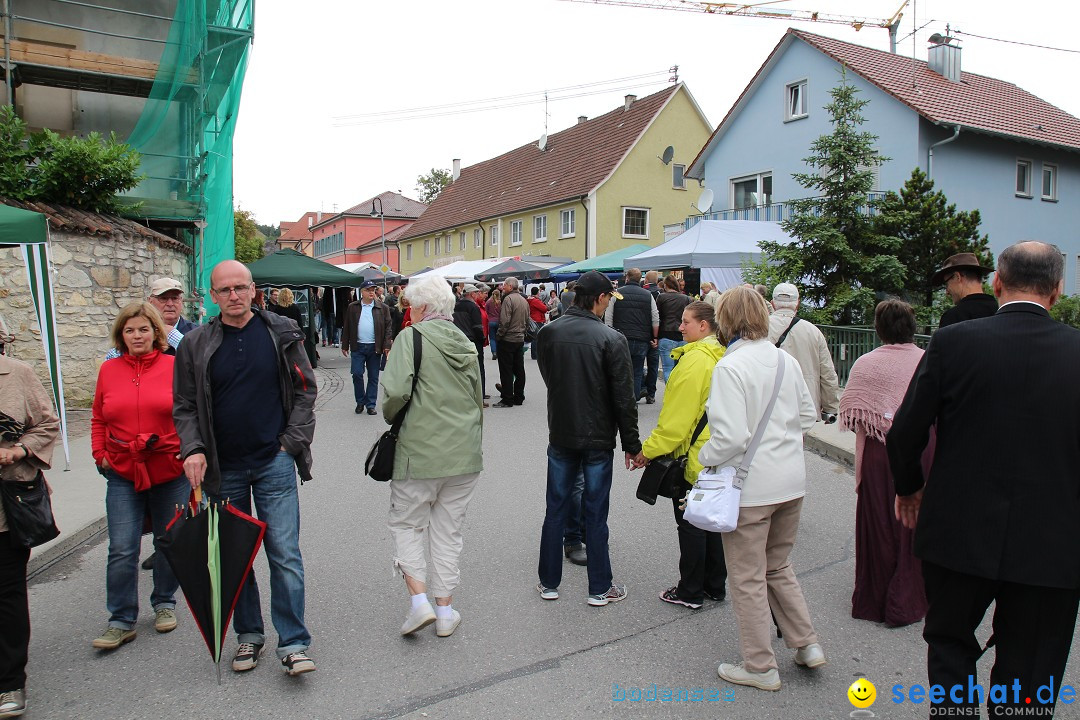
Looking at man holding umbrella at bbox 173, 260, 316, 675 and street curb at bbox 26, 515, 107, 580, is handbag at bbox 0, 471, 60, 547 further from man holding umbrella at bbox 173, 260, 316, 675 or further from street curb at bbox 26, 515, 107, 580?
street curb at bbox 26, 515, 107, 580

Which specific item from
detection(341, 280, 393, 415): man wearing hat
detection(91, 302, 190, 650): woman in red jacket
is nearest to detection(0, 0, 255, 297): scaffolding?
detection(341, 280, 393, 415): man wearing hat

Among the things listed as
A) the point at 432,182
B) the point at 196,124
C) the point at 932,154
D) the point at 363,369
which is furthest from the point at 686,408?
the point at 432,182

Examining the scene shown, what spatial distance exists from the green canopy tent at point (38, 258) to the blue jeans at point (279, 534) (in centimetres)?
415

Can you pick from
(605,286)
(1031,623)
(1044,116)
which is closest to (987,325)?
(1031,623)

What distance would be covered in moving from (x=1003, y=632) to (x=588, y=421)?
2.19 meters

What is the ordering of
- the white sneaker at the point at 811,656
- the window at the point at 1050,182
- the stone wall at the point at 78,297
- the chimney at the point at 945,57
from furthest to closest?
1. the chimney at the point at 945,57
2. the window at the point at 1050,182
3. the stone wall at the point at 78,297
4. the white sneaker at the point at 811,656

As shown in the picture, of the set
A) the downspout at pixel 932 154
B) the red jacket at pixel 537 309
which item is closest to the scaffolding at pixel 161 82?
the red jacket at pixel 537 309

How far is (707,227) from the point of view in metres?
16.4

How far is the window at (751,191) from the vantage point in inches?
997

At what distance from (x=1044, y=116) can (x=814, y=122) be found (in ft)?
26.2

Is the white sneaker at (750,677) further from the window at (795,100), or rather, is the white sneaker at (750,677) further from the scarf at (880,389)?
the window at (795,100)

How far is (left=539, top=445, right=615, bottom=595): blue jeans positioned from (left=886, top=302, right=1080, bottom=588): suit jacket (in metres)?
1.94

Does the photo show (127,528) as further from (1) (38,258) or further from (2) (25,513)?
(1) (38,258)

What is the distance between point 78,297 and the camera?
10445 millimetres
